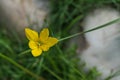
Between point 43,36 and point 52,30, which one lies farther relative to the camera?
point 52,30

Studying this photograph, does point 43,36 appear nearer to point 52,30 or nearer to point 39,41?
point 39,41

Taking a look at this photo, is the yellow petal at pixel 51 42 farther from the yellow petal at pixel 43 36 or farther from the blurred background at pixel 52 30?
the blurred background at pixel 52 30

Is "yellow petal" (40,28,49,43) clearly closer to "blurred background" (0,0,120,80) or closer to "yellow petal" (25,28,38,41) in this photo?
"yellow petal" (25,28,38,41)

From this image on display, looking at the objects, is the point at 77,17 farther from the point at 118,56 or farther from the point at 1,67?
the point at 1,67

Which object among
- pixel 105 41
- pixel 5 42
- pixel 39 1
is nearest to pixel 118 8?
pixel 105 41

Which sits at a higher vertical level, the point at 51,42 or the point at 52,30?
the point at 52,30

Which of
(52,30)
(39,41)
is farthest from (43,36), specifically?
(52,30)

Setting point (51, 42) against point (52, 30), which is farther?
point (52, 30)

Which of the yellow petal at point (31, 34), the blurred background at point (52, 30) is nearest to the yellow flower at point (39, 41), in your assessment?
the yellow petal at point (31, 34)
